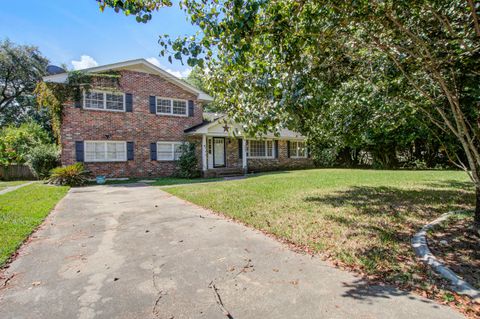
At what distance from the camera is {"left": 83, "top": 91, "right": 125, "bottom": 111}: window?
44.4 ft

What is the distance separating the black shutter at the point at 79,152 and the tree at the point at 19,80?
14.7m

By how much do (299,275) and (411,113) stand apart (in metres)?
4.94

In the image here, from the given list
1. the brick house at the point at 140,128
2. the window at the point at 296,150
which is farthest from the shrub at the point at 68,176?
the window at the point at 296,150

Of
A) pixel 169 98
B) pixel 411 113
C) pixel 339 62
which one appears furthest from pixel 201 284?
pixel 169 98

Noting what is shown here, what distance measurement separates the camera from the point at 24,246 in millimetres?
4238

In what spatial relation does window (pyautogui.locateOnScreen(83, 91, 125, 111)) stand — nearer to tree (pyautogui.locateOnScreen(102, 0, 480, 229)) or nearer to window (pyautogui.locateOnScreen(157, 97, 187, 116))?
window (pyautogui.locateOnScreen(157, 97, 187, 116))

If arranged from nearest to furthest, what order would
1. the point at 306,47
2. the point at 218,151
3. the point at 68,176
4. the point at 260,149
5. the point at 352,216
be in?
the point at 306,47
the point at 352,216
the point at 68,176
the point at 218,151
the point at 260,149

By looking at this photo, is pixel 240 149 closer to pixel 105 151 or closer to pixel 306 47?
pixel 105 151

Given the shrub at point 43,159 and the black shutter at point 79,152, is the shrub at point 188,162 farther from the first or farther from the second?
the shrub at point 43,159

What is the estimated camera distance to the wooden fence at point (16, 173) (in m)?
15.4

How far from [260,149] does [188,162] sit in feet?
20.7

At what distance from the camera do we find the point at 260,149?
1914 cm

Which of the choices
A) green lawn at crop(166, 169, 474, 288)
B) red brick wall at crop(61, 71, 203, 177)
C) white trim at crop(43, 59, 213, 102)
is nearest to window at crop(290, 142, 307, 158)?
white trim at crop(43, 59, 213, 102)

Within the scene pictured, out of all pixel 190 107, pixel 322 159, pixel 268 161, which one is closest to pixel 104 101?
pixel 190 107
